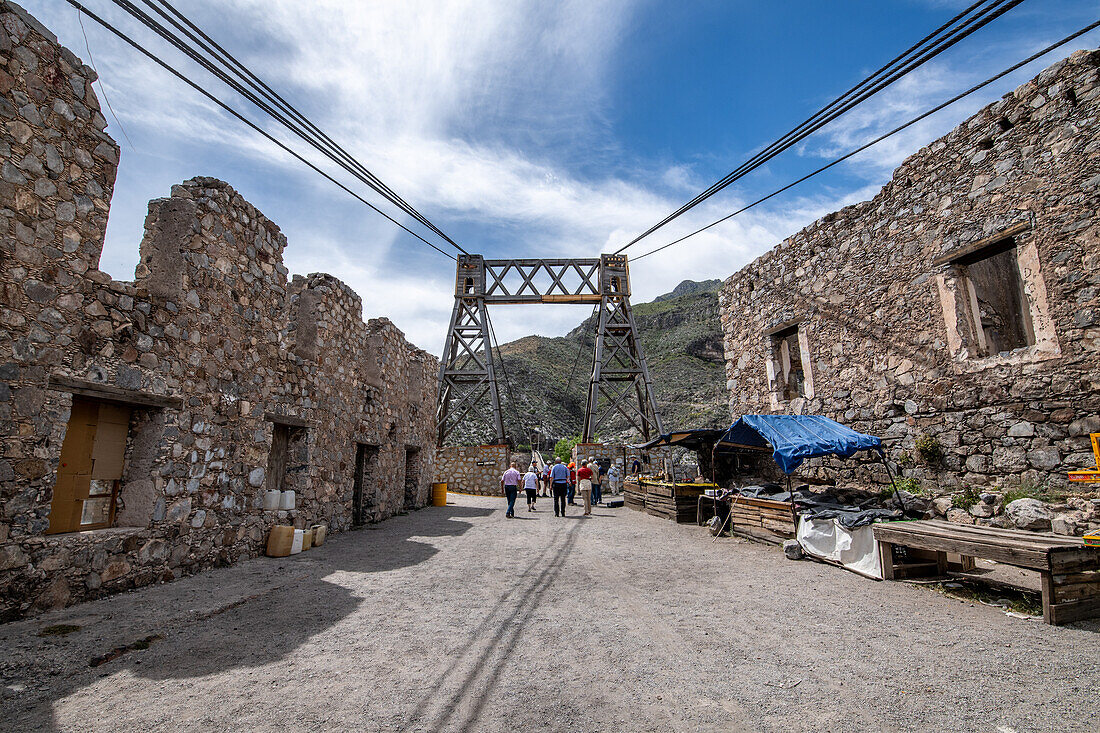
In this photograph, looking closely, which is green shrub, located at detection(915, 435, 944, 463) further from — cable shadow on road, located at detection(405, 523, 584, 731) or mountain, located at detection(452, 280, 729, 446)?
mountain, located at detection(452, 280, 729, 446)

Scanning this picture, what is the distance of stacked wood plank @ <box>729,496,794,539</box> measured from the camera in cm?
841

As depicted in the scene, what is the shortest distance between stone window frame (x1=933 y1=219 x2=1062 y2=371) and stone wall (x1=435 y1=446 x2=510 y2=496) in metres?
15.0

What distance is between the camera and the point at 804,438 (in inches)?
328

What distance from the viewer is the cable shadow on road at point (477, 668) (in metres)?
2.87

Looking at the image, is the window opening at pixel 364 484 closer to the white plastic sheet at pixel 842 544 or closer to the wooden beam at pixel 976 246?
the white plastic sheet at pixel 842 544

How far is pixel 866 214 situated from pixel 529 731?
34.0 feet

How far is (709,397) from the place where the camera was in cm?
4791

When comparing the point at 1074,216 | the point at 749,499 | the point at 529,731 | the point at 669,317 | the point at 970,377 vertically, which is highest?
the point at 669,317

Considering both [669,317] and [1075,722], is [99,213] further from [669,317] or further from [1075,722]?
[669,317]

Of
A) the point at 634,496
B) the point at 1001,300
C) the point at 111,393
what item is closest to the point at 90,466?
the point at 111,393

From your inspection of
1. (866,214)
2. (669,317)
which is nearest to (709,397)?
(669,317)

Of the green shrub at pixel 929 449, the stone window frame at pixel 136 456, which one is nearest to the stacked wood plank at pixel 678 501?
the green shrub at pixel 929 449

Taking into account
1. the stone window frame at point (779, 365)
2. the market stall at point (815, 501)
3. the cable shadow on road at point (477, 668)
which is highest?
the stone window frame at point (779, 365)

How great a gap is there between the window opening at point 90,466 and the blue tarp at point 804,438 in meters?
8.68
